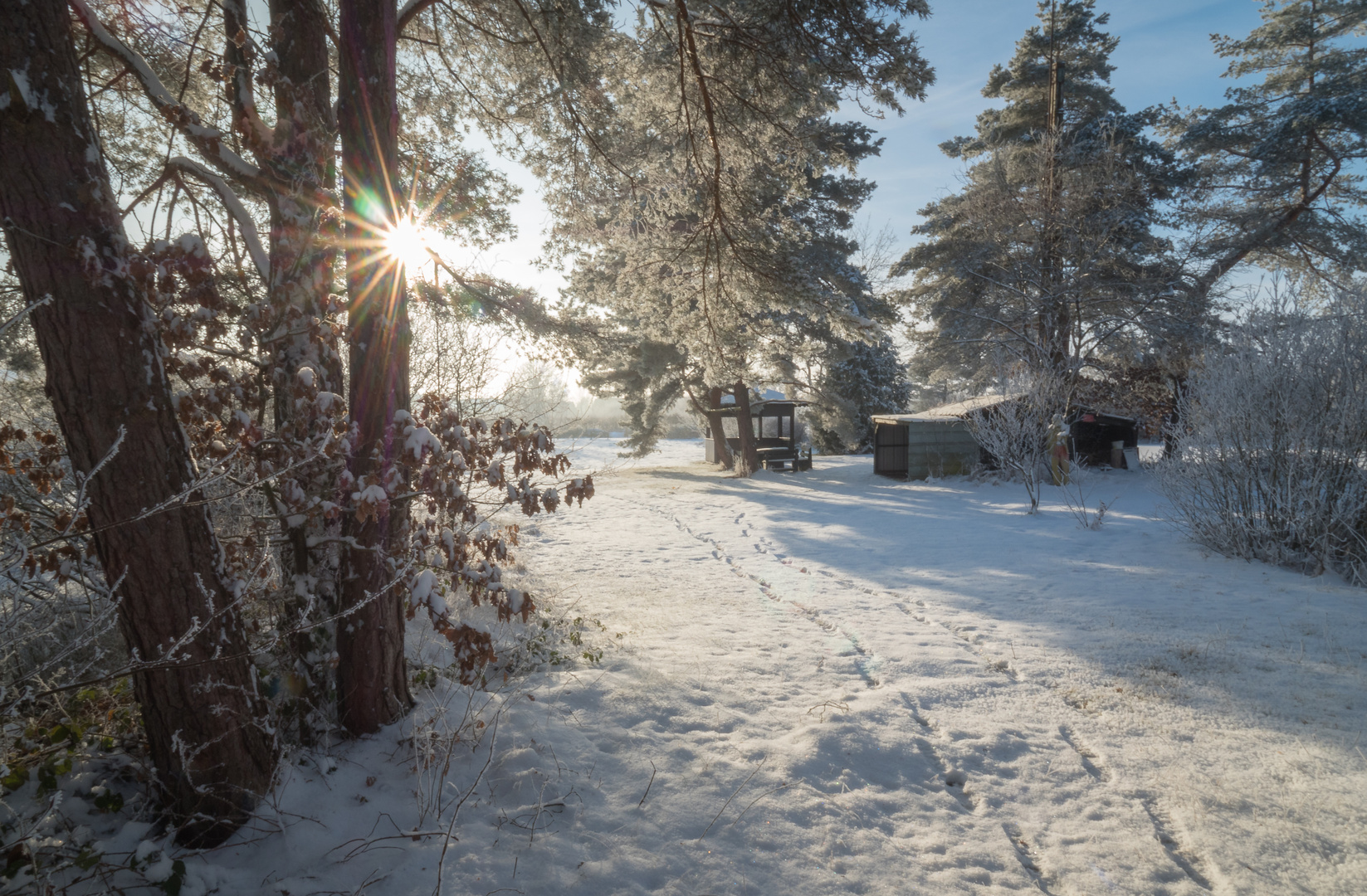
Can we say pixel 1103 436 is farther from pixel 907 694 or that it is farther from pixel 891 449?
pixel 907 694

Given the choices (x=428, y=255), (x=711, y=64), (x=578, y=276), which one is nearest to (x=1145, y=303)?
(x=578, y=276)

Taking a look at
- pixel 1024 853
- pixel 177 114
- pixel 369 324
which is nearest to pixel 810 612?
pixel 1024 853

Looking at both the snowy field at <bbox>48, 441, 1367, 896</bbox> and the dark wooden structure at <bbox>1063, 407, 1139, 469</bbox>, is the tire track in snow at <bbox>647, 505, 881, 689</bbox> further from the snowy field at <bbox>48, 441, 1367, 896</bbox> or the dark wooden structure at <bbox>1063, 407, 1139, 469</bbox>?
the dark wooden structure at <bbox>1063, 407, 1139, 469</bbox>

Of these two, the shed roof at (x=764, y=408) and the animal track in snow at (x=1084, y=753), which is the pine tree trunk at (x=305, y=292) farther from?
the shed roof at (x=764, y=408)

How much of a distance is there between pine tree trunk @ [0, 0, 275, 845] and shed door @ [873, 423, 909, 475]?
17.4m

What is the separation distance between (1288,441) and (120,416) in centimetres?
1029

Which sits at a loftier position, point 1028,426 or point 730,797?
point 1028,426

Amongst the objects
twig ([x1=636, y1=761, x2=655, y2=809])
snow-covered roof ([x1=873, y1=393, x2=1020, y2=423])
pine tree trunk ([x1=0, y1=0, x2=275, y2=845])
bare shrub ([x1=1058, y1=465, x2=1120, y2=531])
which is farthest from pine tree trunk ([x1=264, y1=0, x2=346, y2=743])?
snow-covered roof ([x1=873, y1=393, x2=1020, y2=423])

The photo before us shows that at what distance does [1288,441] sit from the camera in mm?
6875

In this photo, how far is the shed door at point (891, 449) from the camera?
1781cm

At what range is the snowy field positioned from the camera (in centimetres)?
260

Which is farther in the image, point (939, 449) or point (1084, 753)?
point (939, 449)

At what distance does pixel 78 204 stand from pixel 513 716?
3190 millimetres

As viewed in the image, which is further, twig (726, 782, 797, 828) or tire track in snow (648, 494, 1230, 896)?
twig (726, 782, 797, 828)
